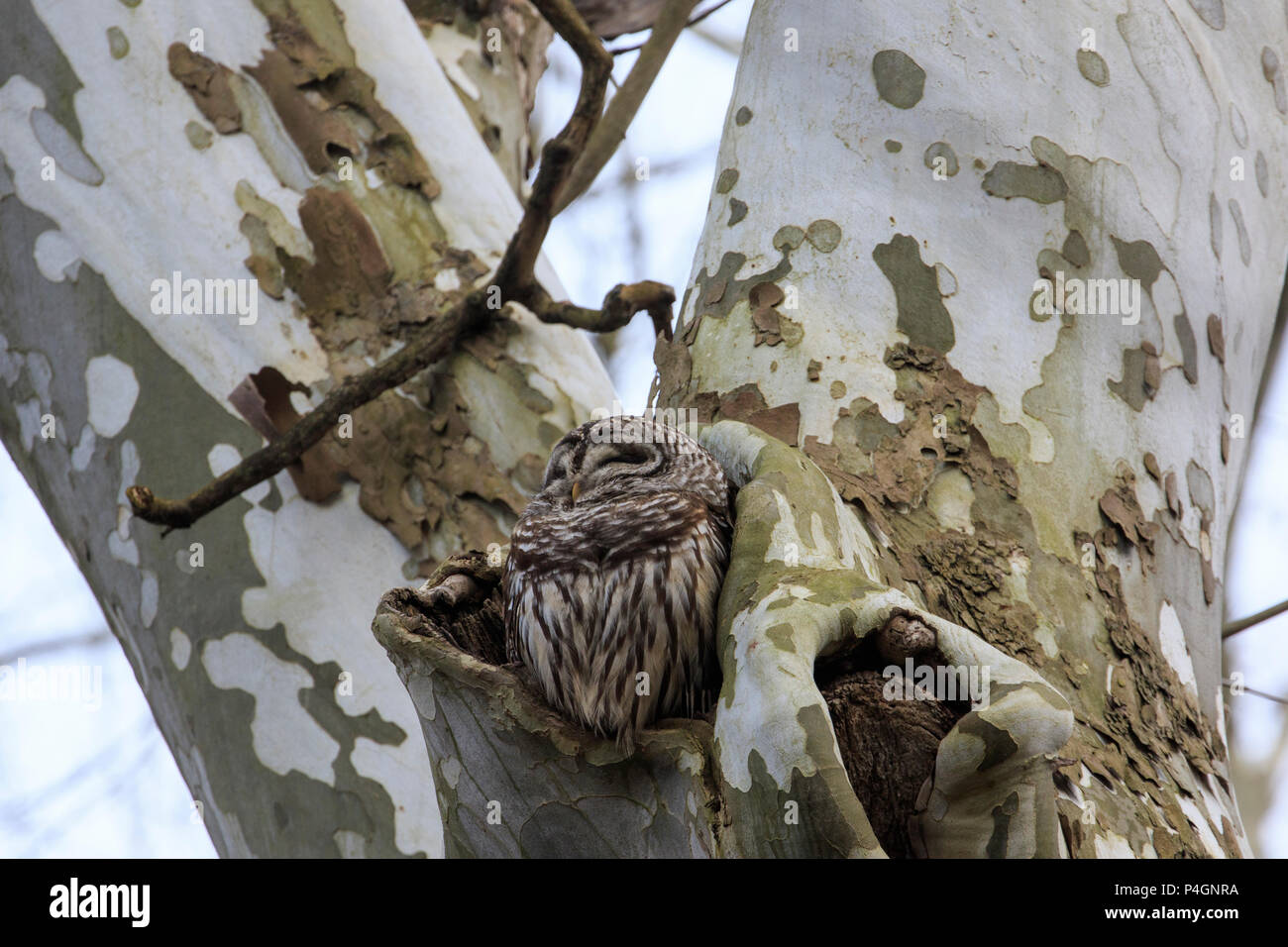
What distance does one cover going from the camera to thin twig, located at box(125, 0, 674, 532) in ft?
7.99

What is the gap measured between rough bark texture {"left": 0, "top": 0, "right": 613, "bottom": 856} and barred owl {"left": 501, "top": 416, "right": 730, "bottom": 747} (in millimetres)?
615

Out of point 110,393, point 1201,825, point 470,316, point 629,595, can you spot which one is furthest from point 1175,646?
point 110,393

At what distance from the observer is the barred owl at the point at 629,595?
1.66m

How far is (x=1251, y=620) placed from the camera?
2838 mm

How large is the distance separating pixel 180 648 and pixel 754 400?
1.33m

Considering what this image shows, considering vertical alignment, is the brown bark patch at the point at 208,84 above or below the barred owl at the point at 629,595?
above

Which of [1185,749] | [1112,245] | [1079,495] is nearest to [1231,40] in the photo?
[1112,245]

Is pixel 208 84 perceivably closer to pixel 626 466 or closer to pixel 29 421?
pixel 29 421

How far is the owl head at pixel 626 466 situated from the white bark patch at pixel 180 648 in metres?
0.81

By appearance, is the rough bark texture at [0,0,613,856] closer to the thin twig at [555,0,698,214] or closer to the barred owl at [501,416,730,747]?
the barred owl at [501,416,730,747]

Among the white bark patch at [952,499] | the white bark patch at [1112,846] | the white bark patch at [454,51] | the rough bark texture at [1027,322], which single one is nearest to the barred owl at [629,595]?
the rough bark texture at [1027,322]

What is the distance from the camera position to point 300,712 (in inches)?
95.0

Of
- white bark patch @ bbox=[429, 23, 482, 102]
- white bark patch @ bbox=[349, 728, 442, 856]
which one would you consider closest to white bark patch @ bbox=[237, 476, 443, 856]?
white bark patch @ bbox=[349, 728, 442, 856]

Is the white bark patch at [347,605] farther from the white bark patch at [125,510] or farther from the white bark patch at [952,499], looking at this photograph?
the white bark patch at [952,499]
